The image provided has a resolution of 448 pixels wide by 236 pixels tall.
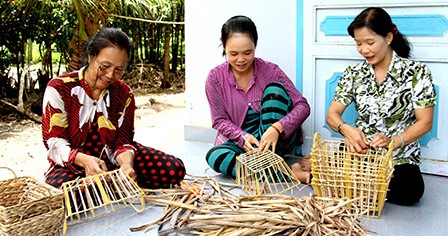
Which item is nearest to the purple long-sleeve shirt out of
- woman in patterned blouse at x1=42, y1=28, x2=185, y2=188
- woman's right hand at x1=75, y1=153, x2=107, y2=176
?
woman in patterned blouse at x1=42, y1=28, x2=185, y2=188

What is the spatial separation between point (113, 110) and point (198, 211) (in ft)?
2.76

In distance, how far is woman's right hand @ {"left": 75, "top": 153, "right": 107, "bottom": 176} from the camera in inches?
109

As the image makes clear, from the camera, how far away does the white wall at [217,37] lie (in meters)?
3.87

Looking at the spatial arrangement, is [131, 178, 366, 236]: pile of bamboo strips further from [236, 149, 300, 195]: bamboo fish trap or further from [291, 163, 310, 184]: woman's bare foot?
[291, 163, 310, 184]: woman's bare foot

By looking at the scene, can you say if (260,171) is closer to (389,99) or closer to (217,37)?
(389,99)

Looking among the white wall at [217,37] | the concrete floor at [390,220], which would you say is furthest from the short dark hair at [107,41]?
the white wall at [217,37]

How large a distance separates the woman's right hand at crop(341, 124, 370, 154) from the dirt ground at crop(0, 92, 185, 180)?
1.99 metres

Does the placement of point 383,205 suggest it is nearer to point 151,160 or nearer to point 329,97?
point 329,97

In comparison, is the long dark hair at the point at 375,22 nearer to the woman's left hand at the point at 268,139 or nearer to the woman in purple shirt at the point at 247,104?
the woman in purple shirt at the point at 247,104

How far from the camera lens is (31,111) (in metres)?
5.77

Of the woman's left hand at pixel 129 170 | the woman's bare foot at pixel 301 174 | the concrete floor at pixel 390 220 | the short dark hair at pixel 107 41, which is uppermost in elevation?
the short dark hair at pixel 107 41

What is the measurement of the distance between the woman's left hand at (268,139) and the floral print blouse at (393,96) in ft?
1.45

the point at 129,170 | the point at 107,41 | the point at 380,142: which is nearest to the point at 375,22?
the point at 380,142

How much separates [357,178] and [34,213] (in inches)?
60.8
